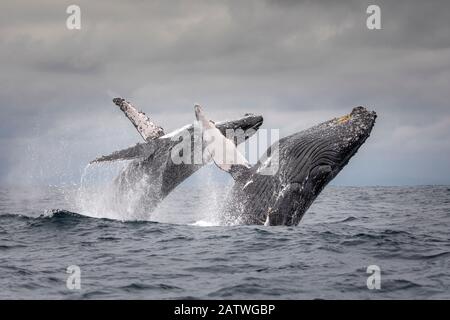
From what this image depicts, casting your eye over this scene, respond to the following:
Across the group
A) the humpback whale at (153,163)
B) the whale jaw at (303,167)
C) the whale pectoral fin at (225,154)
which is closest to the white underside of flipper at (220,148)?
the whale pectoral fin at (225,154)

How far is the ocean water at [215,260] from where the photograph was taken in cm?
999

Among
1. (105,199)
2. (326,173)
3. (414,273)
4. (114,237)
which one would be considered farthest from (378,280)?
(105,199)

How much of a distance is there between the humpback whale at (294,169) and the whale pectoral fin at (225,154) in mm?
23

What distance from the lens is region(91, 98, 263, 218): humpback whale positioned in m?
17.1

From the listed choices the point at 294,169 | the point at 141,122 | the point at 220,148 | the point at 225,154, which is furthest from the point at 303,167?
the point at 141,122

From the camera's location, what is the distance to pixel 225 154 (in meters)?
15.5

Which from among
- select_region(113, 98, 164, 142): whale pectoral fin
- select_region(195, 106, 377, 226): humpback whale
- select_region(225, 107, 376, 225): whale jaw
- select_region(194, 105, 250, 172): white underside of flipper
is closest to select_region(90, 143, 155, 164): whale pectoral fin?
select_region(113, 98, 164, 142): whale pectoral fin

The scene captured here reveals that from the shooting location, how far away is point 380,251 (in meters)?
13.4

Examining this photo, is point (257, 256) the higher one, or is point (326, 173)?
point (326, 173)

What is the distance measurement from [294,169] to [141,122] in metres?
5.05

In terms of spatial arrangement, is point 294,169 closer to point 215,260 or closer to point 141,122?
point 215,260

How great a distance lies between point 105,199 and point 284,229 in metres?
6.13

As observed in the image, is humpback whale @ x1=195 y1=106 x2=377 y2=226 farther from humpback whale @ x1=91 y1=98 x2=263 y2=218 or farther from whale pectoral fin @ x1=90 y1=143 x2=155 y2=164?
whale pectoral fin @ x1=90 y1=143 x2=155 y2=164
